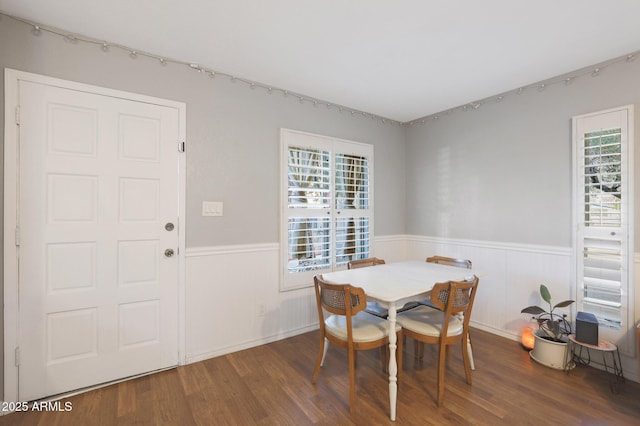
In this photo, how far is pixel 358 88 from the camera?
9.77 feet

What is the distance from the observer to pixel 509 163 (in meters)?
3.04

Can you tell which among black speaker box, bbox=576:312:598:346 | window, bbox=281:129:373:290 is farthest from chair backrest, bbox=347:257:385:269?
black speaker box, bbox=576:312:598:346

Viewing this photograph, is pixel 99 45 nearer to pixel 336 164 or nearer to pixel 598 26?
pixel 336 164

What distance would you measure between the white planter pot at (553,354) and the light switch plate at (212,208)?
2.91m

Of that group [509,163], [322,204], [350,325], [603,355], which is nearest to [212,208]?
[322,204]

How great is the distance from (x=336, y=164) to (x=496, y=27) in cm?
185

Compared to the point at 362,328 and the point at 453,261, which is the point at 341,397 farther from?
the point at 453,261

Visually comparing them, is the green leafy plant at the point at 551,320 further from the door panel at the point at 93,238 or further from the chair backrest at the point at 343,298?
the door panel at the point at 93,238

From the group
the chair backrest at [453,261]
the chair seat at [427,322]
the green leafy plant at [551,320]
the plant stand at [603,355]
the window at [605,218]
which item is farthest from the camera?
the chair backrest at [453,261]

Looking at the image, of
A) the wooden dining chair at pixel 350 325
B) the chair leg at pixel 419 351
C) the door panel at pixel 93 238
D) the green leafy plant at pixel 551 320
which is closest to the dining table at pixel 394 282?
the wooden dining chair at pixel 350 325

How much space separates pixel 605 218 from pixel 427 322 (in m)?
1.71

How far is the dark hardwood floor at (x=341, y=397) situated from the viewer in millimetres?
1838

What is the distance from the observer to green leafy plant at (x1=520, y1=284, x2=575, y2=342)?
2443 mm

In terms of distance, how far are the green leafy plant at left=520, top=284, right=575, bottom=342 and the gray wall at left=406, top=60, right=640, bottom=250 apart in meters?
0.54
